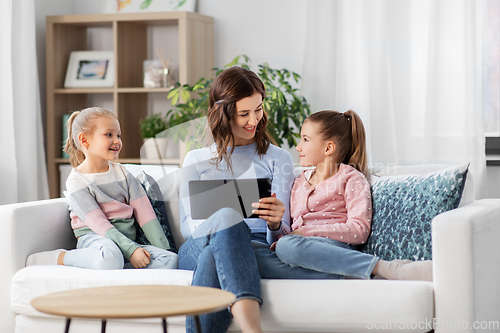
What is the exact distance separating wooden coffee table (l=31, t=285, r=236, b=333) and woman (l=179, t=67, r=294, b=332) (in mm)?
279

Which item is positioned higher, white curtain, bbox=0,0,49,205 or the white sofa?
white curtain, bbox=0,0,49,205

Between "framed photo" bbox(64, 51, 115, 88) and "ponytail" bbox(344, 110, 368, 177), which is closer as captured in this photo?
"ponytail" bbox(344, 110, 368, 177)

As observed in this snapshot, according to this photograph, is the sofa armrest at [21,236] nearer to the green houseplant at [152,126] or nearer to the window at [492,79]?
the green houseplant at [152,126]

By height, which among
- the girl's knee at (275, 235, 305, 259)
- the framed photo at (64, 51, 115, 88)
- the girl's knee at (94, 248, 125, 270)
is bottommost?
the girl's knee at (94, 248, 125, 270)

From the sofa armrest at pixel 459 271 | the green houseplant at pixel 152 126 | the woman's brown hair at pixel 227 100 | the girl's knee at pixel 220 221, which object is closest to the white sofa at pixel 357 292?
the sofa armrest at pixel 459 271

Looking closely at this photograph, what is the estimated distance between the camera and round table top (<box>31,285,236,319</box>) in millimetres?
1008

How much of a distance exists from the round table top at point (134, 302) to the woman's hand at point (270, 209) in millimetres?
465

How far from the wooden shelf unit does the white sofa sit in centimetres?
155

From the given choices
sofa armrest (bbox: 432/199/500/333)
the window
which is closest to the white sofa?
sofa armrest (bbox: 432/199/500/333)

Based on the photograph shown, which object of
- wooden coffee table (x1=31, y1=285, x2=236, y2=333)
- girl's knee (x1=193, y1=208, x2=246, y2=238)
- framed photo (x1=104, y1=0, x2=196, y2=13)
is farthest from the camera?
framed photo (x1=104, y1=0, x2=196, y2=13)

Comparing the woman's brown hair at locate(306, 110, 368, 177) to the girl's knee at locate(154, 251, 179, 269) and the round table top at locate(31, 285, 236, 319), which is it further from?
the round table top at locate(31, 285, 236, 319)

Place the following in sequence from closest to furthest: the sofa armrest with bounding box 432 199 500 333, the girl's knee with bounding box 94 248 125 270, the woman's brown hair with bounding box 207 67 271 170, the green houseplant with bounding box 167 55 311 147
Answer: the sofa armrest with bounding box 432 199 500 333
the girl's knee with bounding box 94 248 125 270
the woman's brown hair with bounding box 207 67 271 170
the green houseplant with bounding box 167 55 311 147

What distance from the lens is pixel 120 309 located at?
3.37 ft

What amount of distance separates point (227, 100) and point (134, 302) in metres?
0.83
